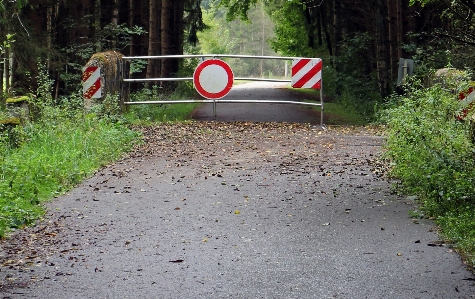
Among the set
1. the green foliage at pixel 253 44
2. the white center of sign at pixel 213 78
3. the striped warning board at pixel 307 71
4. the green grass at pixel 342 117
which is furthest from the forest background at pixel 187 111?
the green foliage at pixel 253 44

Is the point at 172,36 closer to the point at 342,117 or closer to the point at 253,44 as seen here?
the point at 342,117

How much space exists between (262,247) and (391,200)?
2.45 metres

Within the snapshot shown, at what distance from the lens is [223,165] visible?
11.5 meters

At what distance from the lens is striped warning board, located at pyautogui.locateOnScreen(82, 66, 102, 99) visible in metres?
15.6

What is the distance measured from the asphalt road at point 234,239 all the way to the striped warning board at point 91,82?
4.27 metres

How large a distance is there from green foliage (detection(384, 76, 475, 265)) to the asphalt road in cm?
24

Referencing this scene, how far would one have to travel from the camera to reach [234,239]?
703cm

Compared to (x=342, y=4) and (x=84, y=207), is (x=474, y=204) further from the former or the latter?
(x=342, y=4)

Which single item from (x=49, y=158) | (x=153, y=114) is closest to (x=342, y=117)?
(x=153, y=114)

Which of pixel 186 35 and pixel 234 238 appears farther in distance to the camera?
pixel 186 35

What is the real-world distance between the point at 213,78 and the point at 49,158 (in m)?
7.16

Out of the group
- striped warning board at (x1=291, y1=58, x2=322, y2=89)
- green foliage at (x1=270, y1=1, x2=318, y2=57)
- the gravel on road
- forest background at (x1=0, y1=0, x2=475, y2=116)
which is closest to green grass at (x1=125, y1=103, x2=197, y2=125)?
forest background at (x1=0, y1=0, x2=475, y2=116)

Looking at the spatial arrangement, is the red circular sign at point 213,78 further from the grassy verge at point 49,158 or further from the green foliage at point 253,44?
the green foliage at point 253,44

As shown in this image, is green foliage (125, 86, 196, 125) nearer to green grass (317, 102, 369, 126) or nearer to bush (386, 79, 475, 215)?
green grass (317, 102, 369, 126)
